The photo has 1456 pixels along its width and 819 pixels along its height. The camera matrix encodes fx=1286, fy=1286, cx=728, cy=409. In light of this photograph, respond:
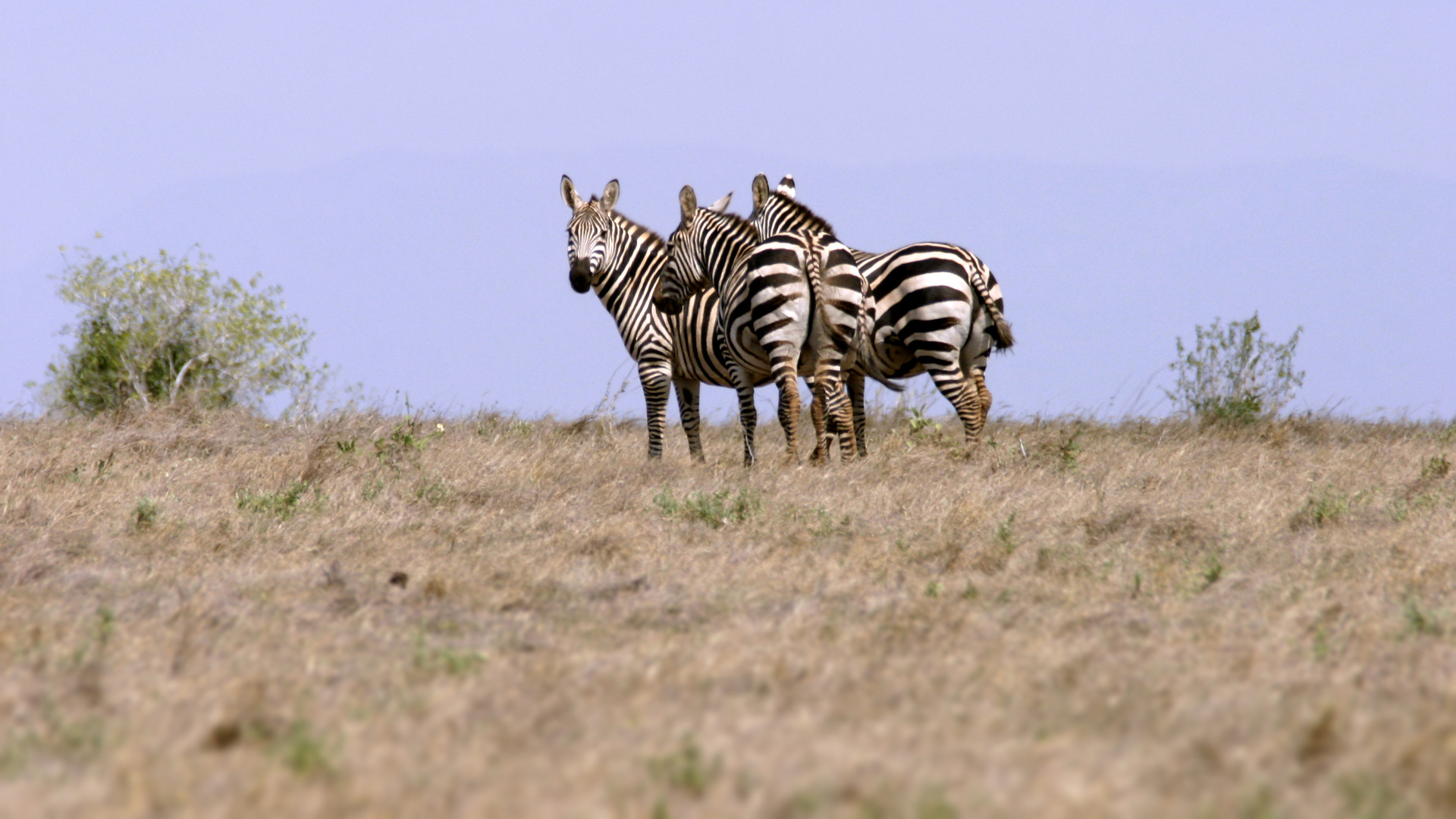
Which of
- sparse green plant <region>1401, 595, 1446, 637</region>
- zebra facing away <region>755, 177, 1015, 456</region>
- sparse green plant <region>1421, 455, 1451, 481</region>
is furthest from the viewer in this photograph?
zebra facing away <region>755, 177, 1015, 456</region>

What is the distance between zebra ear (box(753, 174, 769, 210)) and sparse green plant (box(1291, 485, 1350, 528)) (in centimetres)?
599

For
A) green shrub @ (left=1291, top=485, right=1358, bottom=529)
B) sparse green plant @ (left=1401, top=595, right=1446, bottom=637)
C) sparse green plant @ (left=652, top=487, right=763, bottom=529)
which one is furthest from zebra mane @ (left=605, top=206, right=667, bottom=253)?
sparse green plant @ (left=1401, top=595, right=1446, bottom=637)

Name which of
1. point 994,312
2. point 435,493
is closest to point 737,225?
point 994,312

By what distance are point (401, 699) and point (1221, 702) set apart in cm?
245

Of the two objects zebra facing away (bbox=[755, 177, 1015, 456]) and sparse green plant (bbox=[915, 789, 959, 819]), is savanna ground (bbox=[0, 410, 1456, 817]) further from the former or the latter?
zebra facing away (bbox=[755, 177, 1015, 456])

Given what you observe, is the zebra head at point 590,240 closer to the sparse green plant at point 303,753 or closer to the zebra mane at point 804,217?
the zebra mane at point 804,217

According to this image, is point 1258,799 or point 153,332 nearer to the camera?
point 1258,799

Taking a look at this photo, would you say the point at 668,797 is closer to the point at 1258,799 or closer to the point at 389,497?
Result: the point at 1258,799

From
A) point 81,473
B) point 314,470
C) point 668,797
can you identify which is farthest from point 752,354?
point 668,797

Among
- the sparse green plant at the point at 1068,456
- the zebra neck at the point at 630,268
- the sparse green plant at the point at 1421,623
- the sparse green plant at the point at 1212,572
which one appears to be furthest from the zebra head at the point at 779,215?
the sparse green plant at the point at 1421,623

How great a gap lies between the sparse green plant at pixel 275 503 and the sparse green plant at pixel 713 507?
2155 mm

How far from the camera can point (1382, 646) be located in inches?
184

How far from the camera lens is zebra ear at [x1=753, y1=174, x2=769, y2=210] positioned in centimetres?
1239

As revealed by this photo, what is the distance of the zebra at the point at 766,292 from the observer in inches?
420
